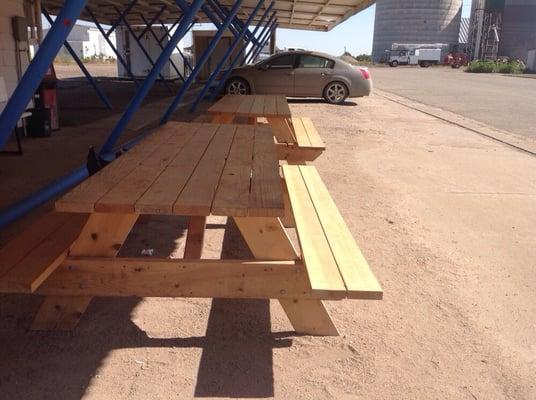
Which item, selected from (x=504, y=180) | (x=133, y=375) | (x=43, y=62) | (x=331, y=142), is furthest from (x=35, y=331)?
(x=331, y=142)

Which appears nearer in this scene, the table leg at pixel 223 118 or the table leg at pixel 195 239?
the table leg at pixel 195 239

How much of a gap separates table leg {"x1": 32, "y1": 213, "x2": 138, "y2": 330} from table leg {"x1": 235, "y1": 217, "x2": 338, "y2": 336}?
2.12 ft

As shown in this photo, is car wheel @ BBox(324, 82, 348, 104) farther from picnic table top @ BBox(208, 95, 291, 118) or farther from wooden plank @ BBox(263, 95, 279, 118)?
wooden plank @ BBox(263, 95, 279, 118)

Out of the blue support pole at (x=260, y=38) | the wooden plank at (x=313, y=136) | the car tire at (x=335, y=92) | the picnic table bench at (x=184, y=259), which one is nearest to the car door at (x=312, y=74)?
the car tire at (x=335, y=92)

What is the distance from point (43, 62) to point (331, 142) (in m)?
6.67

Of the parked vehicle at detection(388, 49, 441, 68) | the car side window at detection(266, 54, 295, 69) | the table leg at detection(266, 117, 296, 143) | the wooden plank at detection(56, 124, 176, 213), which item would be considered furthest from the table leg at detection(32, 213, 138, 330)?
the parked vehicle at detection(388, 49, 441, 68)

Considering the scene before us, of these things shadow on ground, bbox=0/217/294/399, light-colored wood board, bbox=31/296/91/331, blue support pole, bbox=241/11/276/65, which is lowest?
shadow on ground, bbox=0/217/294/399

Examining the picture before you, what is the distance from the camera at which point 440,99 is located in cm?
1889

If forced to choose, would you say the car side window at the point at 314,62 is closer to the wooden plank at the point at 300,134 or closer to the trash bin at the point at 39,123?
the trash bin at the point at 39,123

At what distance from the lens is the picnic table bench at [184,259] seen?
2330mm

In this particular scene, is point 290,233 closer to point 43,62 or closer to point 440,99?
point 43,62

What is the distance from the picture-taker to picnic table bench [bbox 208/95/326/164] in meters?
5.18

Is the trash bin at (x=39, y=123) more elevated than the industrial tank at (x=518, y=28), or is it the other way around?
the industrial tank at (x=518, y=28)

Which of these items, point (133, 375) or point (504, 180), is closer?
point (133, 375)
